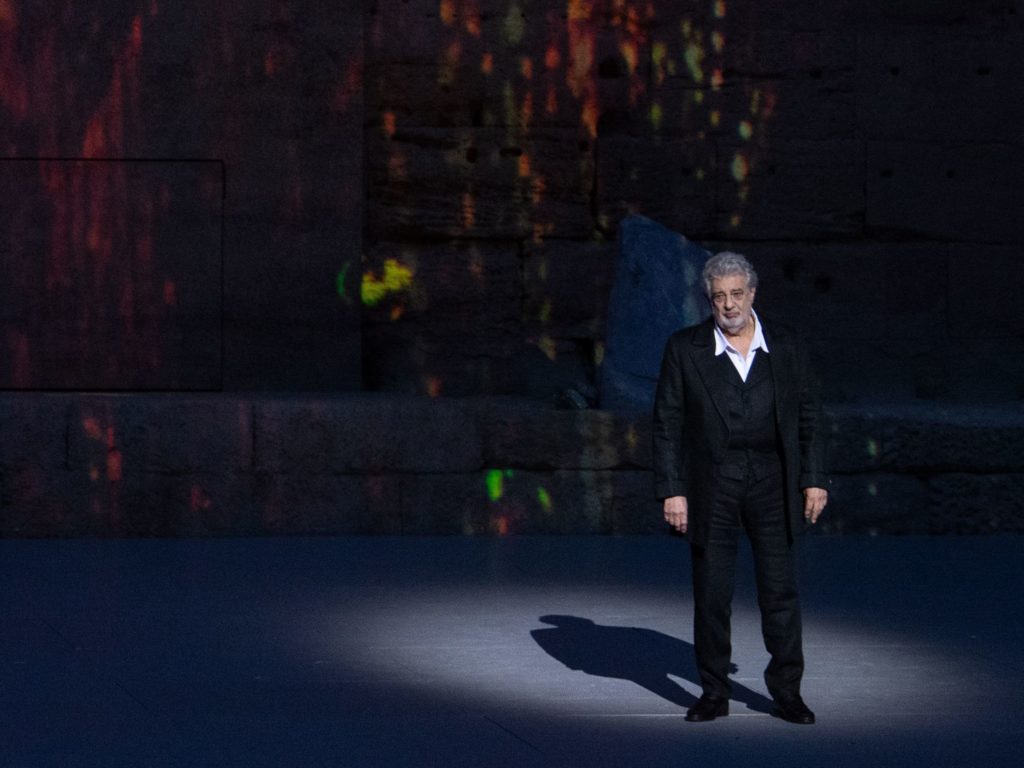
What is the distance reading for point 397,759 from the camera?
5016mm

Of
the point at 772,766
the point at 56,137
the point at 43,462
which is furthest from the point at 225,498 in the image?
the point at 772,766

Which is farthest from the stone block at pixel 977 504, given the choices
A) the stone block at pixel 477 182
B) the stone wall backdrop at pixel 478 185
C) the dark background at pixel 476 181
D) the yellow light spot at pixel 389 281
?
the yellow light spot at pixel 389 281

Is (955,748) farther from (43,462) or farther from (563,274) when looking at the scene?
(563,274)

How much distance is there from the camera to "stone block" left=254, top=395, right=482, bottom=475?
33.6 ft

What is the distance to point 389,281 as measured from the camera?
487 inches

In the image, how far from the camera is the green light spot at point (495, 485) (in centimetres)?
1040

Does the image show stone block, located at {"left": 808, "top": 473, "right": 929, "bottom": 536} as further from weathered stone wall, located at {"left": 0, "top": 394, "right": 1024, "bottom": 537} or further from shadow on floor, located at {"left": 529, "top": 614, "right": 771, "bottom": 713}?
shadow on floor, located at {"left": 529, "top": 614, "right": 771, "bottom": 713}

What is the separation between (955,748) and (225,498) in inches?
226

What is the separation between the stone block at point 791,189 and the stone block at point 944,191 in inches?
6.4

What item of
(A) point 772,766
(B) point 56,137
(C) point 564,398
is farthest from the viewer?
(B) point 56,137

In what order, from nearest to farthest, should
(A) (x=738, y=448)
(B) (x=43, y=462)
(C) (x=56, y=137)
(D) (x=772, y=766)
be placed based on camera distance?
(D) (x=772, y=766) → (A) (x=738, y=448) → (B) (x=43, y=462) → (C) (x=56, y=137)

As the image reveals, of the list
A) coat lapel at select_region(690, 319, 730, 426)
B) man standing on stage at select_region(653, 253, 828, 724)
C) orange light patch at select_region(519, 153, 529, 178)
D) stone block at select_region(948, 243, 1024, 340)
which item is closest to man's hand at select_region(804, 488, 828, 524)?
man standing on stage at select_region(653, 253, 828, 724)

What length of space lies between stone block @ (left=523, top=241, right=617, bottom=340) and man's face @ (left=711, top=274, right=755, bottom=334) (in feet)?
22.2

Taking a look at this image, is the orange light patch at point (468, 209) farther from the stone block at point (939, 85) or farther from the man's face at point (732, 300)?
the man's face at point (732, 300)
